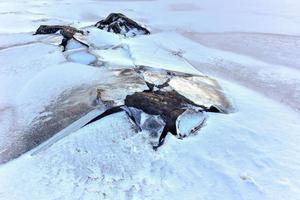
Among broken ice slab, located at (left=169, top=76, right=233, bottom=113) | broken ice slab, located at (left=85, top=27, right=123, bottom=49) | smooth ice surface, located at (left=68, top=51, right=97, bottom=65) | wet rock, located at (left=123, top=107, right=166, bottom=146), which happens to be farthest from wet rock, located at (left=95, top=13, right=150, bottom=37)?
wet rock, located at (left=123, top=107, right=166, bottom=146)

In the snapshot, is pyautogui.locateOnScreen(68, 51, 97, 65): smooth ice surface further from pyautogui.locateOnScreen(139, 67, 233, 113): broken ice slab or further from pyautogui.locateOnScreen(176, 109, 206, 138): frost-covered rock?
pyautogui.locateOnScreen(176, 109, 206, 138): frost-covered rock

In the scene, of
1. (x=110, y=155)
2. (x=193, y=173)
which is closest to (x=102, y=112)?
(x=110, y=155)

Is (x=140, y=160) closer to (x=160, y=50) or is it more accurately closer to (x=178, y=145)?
(x=178, y=145)

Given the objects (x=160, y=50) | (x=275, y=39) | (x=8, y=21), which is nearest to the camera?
(x=160, y=50)

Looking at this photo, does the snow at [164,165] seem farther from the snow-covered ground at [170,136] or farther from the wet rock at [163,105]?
the wet rock at [163,105]

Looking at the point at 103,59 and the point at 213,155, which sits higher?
the point at 213,155

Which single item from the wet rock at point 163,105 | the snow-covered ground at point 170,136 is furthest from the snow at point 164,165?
the wet rock at point 163,105
